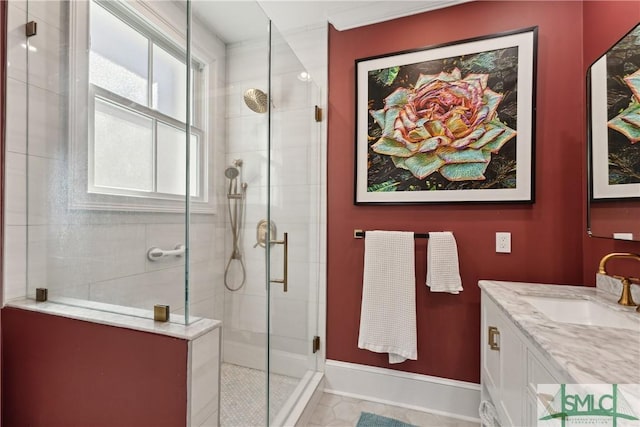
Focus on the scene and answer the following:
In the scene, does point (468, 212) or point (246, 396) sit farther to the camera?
point (468, 212)

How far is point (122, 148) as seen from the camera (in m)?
1.51

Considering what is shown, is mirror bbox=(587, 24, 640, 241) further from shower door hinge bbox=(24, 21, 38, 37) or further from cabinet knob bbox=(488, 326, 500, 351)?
shower door hinge bbox=(24, 21, 38, 37)

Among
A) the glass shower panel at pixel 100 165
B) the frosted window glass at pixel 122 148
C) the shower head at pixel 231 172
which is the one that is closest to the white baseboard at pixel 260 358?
the glass shower panel at pixel 100 165

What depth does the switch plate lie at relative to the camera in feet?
5.57

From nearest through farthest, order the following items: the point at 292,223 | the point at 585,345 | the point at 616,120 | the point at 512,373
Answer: the point at 585,345 → the point at 512,373 → the point at 616,120 → the point at 292,223

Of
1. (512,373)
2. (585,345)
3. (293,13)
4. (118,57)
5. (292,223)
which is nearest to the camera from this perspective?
(585,345)

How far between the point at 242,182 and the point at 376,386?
158 cm

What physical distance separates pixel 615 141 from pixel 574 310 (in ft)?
2.61

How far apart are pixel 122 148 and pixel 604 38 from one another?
2513 millimetres

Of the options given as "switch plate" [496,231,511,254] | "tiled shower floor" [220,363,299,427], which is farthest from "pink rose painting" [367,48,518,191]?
"tiled shower floor" [220,363,299,427]

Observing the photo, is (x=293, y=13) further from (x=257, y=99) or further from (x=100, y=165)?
(x=100, y=165)

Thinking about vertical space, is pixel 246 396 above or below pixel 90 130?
below

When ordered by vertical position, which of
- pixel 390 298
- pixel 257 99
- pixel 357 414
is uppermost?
pixel 257 99

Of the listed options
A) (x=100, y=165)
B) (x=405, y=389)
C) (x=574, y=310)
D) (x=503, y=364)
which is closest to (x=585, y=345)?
(x=503, y=364)
